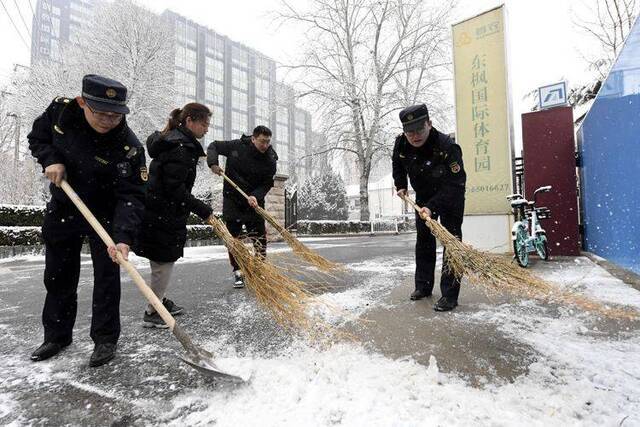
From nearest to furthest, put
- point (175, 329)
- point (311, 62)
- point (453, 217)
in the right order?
point (175, 329), point (453, 217), point (311, 62)

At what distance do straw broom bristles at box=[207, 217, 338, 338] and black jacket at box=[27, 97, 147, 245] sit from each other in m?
0.88

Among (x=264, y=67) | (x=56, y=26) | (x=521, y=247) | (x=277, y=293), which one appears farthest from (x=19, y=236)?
(x=56, y=26)

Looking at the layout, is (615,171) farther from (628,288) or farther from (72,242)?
(72,242)

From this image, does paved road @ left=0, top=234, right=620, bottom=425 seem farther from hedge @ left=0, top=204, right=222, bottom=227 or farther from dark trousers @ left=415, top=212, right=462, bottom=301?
hedge @ left=0, top=204, right=222, bottom=227

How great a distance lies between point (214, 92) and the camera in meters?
53.2

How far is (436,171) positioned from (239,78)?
2383 inches

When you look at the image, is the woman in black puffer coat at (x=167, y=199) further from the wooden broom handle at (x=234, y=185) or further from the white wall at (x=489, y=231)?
the white wall at (x=489, y=231)

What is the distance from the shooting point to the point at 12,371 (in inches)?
72.0

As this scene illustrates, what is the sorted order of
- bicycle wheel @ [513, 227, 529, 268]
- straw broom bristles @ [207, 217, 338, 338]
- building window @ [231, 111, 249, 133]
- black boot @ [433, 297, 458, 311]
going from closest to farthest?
1. straw broom bristles @ [207, 217, 338, 338]
2. black boot @ [433, 297, 458, 311]
3. bicycle wheel @ [513, 227, 529, 268]
4. building window @ [231, 111, 249, 133]

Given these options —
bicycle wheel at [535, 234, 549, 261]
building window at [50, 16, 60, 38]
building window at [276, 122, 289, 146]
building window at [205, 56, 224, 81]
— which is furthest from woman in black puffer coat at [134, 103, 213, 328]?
building window at [50, 16, 60, 38]

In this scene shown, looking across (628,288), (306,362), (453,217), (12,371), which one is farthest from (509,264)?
(12,371)

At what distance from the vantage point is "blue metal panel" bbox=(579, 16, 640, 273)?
3.31 metres

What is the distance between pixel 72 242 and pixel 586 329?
3.23 m

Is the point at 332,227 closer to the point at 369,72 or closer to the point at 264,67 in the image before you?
the point at 369,72
